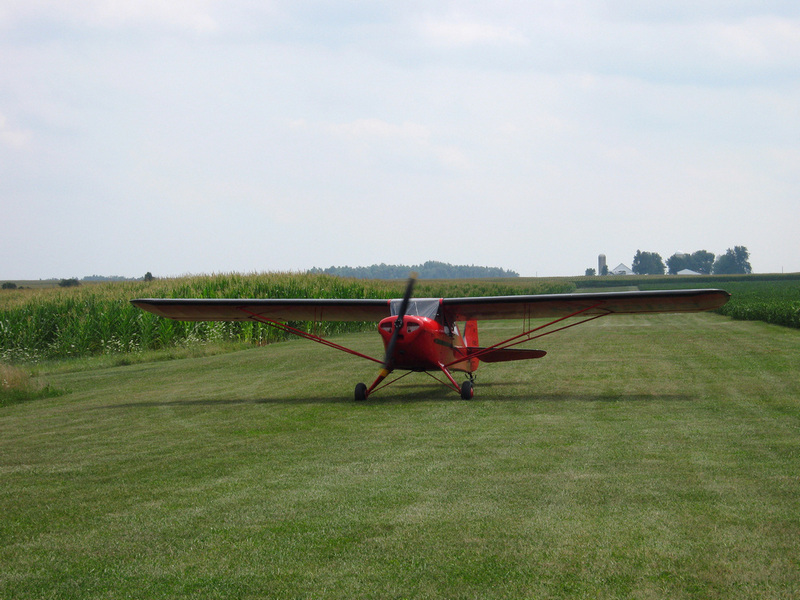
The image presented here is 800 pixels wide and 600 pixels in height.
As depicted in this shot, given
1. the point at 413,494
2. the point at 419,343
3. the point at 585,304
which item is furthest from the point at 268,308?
the point at 413,494

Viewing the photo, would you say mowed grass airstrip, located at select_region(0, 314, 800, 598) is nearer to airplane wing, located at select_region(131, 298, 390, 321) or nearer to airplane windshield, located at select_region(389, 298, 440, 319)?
airplane windshield, located at select_region(389, 298, 440, 319)

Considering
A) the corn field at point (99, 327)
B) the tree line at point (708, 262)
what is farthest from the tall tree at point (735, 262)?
the corn field at point (99, 327)

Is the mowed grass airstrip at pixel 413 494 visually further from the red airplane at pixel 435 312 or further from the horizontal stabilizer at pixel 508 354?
the horizontal stabilizer at pixel 508 354

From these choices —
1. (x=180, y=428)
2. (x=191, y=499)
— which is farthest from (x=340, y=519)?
(x=180, y=428)

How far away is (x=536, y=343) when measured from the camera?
82.9 ft

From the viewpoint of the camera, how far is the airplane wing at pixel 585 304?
45.1 feet

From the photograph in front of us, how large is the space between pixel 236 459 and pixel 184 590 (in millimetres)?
4145

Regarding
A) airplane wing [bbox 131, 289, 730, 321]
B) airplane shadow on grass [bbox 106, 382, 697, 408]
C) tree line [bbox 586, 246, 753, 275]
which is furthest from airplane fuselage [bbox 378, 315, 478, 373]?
tree line [bbox 586, 246, 753, 275]

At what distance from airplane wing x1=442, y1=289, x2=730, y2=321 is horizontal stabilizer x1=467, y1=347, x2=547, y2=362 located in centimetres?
77

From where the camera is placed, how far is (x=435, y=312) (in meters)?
14.5

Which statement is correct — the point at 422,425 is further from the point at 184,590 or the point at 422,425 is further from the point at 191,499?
the point at 184,590

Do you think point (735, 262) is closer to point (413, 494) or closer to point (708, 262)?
point (708, 262)

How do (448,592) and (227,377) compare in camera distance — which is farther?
(227,377)

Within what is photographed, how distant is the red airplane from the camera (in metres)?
13.6
